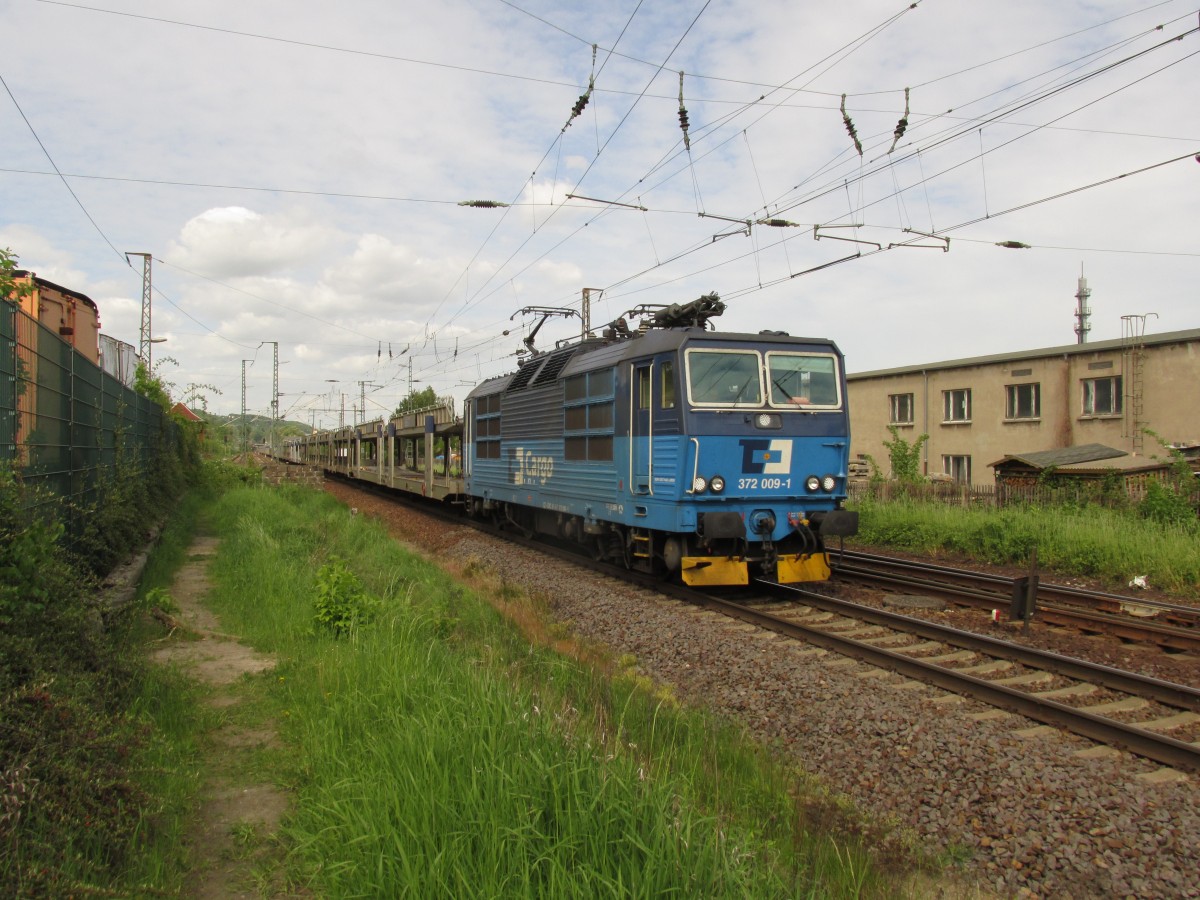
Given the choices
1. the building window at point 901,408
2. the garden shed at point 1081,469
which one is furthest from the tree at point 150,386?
the building window at point 901,408

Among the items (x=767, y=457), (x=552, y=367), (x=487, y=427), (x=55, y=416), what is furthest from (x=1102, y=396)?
(x=55, y=416)

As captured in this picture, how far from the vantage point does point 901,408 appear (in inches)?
1150

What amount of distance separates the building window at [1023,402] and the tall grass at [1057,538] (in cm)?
1071

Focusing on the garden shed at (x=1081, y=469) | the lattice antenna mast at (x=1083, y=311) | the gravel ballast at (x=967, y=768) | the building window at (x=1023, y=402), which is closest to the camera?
the gravel ballast at (x=967, y=768)

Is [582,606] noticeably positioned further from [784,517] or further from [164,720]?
[164,720]

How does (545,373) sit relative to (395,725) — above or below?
above

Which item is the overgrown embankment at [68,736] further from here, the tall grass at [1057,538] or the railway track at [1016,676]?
the tall grass at [1057,538]

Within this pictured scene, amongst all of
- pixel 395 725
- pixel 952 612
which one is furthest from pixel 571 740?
pixel 952 612

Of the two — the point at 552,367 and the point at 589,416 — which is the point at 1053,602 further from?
the point at 552,367

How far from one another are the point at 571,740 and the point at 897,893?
1.52 meters

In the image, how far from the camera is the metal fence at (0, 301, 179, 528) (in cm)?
542

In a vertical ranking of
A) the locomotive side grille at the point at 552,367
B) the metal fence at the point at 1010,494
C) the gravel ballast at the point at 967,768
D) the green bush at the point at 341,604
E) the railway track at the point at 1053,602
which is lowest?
the gravel ballast at the point at 967,768

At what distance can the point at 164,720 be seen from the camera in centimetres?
475

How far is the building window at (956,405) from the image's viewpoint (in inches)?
1041
